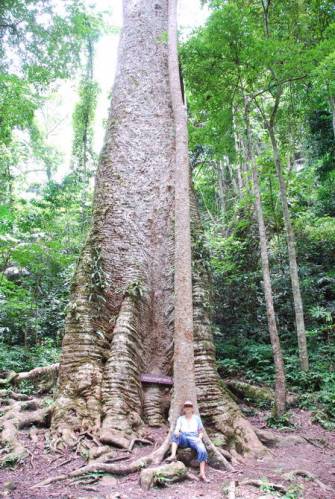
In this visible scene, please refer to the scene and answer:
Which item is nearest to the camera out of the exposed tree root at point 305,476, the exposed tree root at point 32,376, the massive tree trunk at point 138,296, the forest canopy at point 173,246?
the exposed tree root at point 305,476

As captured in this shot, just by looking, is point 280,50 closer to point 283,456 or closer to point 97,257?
point 97,257

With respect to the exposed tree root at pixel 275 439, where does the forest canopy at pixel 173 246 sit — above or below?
above

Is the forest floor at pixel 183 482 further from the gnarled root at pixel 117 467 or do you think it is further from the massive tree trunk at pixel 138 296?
the massive tree trunk at pixel 138 296

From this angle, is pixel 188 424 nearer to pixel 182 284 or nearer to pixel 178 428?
pixel 178 428

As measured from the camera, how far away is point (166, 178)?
7.50 metres

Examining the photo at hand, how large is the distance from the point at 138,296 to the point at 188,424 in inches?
88.1

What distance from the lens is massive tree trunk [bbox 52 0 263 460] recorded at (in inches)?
197

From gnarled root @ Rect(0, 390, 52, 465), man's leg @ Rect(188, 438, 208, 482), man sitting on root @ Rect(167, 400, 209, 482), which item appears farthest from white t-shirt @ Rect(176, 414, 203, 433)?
gnarled root @ Rect(0, 390, 52, 465)

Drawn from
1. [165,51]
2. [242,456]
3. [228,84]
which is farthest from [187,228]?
[165,51]

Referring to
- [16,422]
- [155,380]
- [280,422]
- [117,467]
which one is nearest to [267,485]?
[117,467]

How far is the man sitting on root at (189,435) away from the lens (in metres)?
4.25

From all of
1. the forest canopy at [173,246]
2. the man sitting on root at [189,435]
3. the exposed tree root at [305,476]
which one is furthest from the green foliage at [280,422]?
the man sitting on root at [189,435]

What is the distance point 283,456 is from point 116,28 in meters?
19.1

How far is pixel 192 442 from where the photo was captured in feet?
14.1
